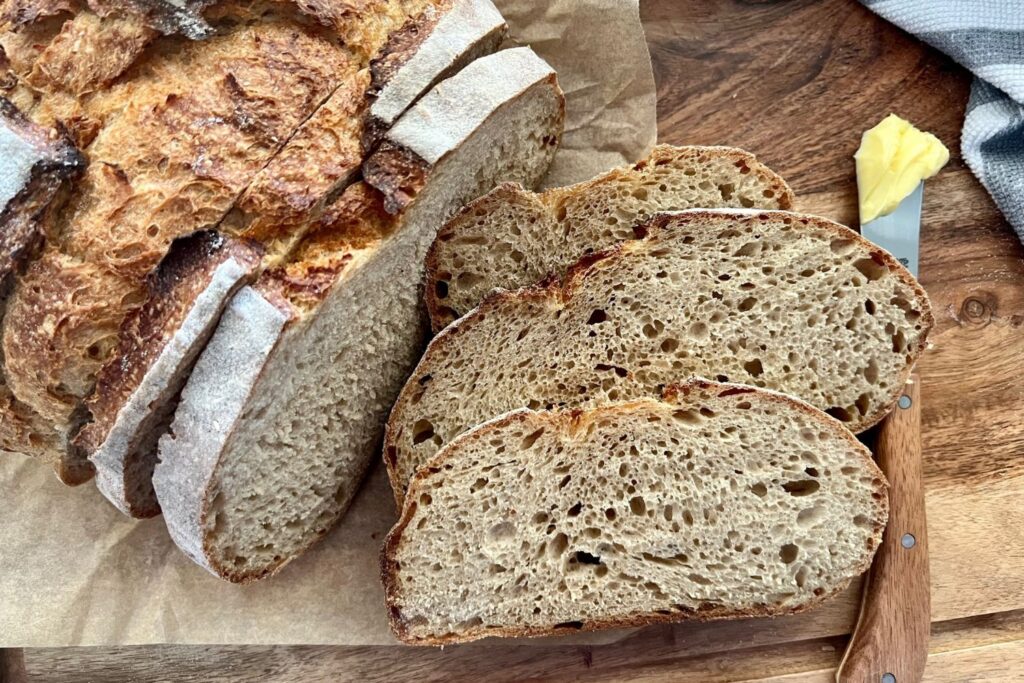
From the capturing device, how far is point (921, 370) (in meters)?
2.86

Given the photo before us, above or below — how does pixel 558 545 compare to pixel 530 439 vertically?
below

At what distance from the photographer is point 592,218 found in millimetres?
2543

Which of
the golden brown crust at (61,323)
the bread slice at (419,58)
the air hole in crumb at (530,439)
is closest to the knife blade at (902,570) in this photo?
the air hole in crumb at (530,439)

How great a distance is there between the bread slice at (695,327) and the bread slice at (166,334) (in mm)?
626

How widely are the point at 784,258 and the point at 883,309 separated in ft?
1.09

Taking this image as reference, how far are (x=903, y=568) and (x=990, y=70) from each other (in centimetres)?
165

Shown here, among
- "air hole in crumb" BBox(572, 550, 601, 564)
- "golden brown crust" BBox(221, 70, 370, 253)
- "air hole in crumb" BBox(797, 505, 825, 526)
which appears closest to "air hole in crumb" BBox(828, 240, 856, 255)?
"air hole in crumb" BBox(797, 505, 825, 526)

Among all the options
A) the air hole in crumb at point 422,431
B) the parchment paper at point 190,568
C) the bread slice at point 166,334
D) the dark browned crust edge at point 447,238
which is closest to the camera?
the bread slice at point 166,334

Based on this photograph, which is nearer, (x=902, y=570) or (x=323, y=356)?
(x=323, y=356)

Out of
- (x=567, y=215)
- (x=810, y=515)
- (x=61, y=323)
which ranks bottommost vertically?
(x=810, y=515)

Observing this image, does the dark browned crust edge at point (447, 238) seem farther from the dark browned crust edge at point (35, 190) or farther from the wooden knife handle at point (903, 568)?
the wooden knife handle at point (903, 568)

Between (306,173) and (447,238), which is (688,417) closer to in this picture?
(447,238)

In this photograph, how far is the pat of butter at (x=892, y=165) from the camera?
2.78 metres

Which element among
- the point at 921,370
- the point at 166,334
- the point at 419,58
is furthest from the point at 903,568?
the point at 166,334
